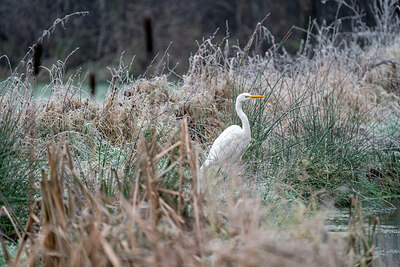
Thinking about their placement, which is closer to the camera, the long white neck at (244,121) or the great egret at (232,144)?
the great egret at (232,144)

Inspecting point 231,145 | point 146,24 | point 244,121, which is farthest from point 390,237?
point 146,24

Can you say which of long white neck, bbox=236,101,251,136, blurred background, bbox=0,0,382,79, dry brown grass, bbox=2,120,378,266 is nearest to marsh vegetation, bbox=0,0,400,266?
dry brown grass, bbox=2,120,378,266

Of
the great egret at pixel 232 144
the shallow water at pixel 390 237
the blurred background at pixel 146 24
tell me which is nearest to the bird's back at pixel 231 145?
the great egret at pixel 232 144

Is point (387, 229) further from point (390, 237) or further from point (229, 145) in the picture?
point (229, 145)

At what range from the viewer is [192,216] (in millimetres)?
2404

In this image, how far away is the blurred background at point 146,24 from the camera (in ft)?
50.4

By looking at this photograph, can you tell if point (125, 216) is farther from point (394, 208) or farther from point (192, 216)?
point (394, 208)

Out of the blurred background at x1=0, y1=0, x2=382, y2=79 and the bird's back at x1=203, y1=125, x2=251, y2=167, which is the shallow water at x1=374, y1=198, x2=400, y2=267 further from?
the blurred background at x1=0, y1=0, x2=382, y2=79

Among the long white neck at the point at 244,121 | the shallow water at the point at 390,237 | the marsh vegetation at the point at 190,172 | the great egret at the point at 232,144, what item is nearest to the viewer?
the marsh vegetation at the point at 190,172

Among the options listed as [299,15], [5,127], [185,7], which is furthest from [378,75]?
[185,7]

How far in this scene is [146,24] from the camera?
675 inches

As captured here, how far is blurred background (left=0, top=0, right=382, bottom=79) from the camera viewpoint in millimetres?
15375

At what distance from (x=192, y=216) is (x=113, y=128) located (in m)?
2.91

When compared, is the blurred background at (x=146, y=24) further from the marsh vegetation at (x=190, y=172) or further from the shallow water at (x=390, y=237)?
the shallow water at (x=390, y=237)
